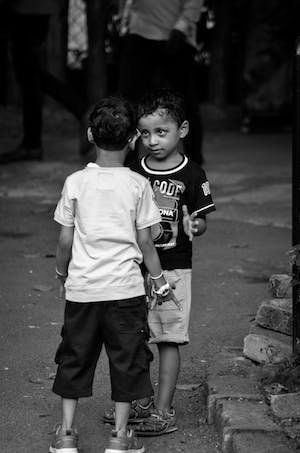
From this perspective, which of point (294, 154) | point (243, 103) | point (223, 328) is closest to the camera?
point (294, 154)

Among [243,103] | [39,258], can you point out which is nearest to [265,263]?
[39,258]

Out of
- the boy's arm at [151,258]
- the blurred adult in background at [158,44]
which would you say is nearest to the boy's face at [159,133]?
the boy's arm at [151,258]

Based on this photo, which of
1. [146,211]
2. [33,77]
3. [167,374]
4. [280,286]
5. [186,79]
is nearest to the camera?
[146,211]

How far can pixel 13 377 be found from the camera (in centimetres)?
463

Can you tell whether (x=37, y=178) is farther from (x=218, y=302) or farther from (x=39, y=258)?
(x=218, y=302)

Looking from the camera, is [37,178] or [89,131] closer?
[89,131]

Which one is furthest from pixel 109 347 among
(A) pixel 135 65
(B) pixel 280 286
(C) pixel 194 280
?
(A) pixel 135 65

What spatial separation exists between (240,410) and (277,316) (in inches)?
32.5

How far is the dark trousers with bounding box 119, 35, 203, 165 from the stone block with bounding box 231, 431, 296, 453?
15.5 feet

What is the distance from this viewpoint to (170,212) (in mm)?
4078

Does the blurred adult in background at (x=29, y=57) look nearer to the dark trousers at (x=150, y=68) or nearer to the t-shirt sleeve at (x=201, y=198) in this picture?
the dark trousers at (x=150, y=68)

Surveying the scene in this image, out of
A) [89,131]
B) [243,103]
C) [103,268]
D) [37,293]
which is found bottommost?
[243,103]

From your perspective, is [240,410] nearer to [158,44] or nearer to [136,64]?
[136,64]

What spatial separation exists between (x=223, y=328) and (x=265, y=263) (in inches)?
54.0
